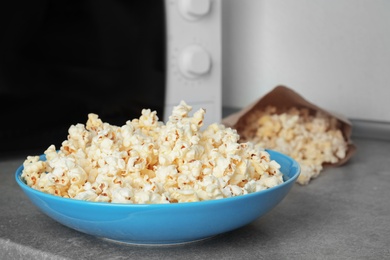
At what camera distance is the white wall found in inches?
59.3

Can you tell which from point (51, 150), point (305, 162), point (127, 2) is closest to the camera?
point (51, 150)

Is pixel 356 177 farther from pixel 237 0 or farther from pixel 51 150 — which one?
pixel 237 0

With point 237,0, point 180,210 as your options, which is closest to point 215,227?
point 180,210

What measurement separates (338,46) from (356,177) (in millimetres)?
553

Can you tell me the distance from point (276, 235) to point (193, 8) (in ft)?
2.22

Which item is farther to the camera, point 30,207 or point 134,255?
point 30,207

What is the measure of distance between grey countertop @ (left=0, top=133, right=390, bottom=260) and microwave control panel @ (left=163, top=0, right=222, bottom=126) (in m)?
0.41

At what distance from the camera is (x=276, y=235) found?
30.3 inches

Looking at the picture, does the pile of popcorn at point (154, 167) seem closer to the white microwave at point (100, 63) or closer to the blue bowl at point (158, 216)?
the blue bowl at point (158, 216)

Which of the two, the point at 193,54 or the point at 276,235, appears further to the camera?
the point at 193,54

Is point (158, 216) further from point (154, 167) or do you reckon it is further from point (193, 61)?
point (193, 61)

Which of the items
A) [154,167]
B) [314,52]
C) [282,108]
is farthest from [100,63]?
[314,52]

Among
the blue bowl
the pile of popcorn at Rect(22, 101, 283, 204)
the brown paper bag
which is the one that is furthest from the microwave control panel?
the blue bowl

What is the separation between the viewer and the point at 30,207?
0.90m
